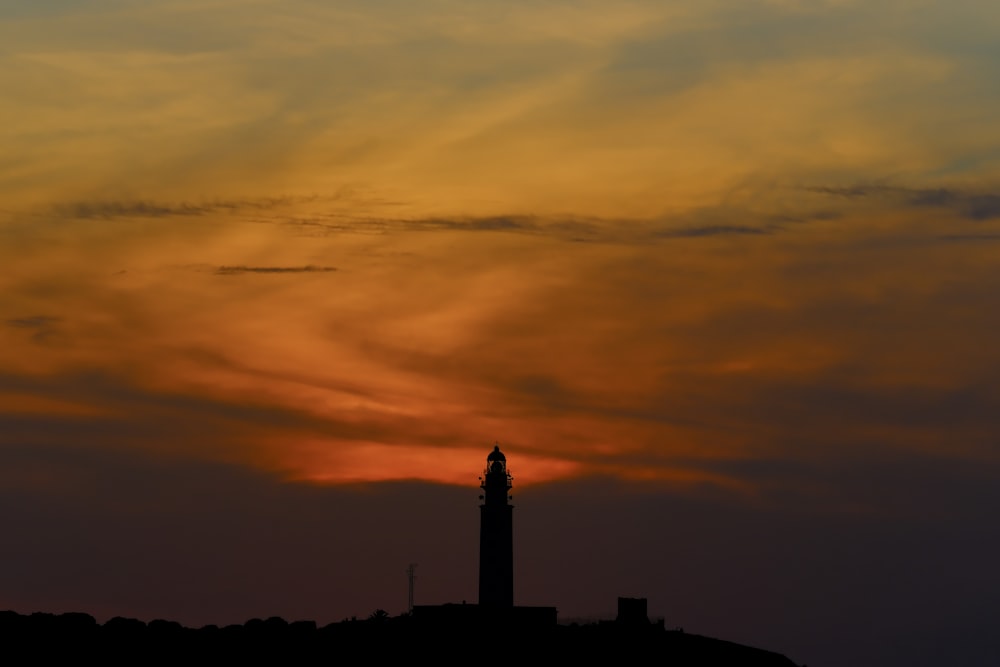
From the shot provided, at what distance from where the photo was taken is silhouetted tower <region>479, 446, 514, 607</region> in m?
136

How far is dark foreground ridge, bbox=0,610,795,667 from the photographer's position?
113312mm

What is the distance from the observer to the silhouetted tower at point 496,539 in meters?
136

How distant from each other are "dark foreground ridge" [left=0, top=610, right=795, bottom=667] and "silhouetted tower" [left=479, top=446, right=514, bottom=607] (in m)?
15.5

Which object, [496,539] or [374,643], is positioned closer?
[374,643]

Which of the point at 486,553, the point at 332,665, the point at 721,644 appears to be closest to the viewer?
the point at 332,665

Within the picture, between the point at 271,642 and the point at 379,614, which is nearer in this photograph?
the point at 271,642

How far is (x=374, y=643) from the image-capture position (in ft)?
376

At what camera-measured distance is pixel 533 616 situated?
121750mm

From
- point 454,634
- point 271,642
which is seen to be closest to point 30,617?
A: point 271,642

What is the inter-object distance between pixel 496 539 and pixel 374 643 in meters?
24.6

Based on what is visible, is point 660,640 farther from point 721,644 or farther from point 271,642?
point 271,642

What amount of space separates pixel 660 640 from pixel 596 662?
5510mm

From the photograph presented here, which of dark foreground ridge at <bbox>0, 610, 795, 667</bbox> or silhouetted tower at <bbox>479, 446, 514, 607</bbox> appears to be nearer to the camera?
dark foreground ridge at <bbox>0, 610, 795, 667</bbox>

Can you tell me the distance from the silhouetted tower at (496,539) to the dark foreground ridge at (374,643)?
1546 centimetres
